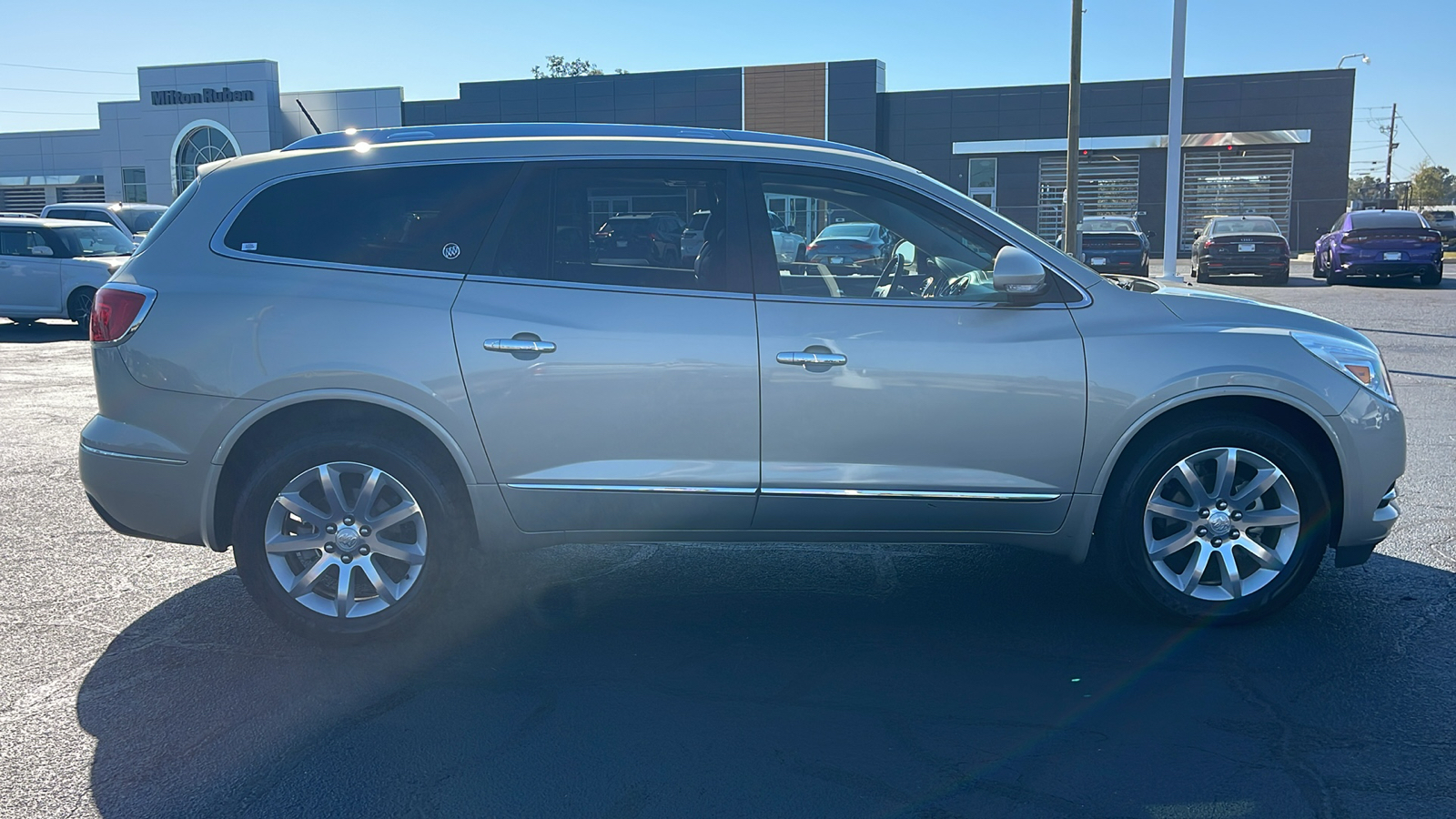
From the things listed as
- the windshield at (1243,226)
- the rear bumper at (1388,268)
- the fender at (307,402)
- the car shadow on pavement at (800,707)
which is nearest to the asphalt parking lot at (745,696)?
the car shadow on pavement at (800,707)

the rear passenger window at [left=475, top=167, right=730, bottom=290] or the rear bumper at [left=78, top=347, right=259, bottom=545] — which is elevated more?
the rear passenger window at [left=475, top=167, right=730, bottom=290]

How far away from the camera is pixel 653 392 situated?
168 inches

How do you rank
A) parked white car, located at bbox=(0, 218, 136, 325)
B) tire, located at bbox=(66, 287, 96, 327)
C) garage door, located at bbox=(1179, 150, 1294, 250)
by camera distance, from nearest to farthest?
parked white car, located at bbox=(0, 218, 136, 325)
tire, located at bbox=(66, 287, 96, 327)
garage door, located at bbox=(1179, 150, 1294, 250)

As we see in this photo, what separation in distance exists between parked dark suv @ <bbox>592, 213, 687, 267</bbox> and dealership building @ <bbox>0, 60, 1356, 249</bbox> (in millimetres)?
38040

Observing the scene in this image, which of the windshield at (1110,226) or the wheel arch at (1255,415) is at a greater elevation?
the windshield at (1110,226)

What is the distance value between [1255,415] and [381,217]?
139 inches

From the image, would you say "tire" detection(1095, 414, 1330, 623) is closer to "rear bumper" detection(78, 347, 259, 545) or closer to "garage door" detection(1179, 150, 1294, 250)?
"rear bumper" detection(78, 347, 259, 545)

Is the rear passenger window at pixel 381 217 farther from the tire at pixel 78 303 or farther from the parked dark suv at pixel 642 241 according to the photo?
the tire at pixel 78 303

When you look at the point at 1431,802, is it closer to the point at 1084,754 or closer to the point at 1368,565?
the point at 1084,754

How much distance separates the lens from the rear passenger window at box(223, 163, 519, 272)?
14.4ft

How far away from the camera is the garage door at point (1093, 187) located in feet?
141

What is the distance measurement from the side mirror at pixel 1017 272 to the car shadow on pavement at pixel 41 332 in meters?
16.5

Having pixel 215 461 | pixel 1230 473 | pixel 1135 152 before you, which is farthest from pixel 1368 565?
pixel 1135 152

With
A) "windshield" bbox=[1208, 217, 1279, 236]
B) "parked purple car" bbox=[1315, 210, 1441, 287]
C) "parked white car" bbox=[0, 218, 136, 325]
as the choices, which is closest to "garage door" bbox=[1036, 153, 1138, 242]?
"windshield" bbox=[1208, 217, 1279, 236]
